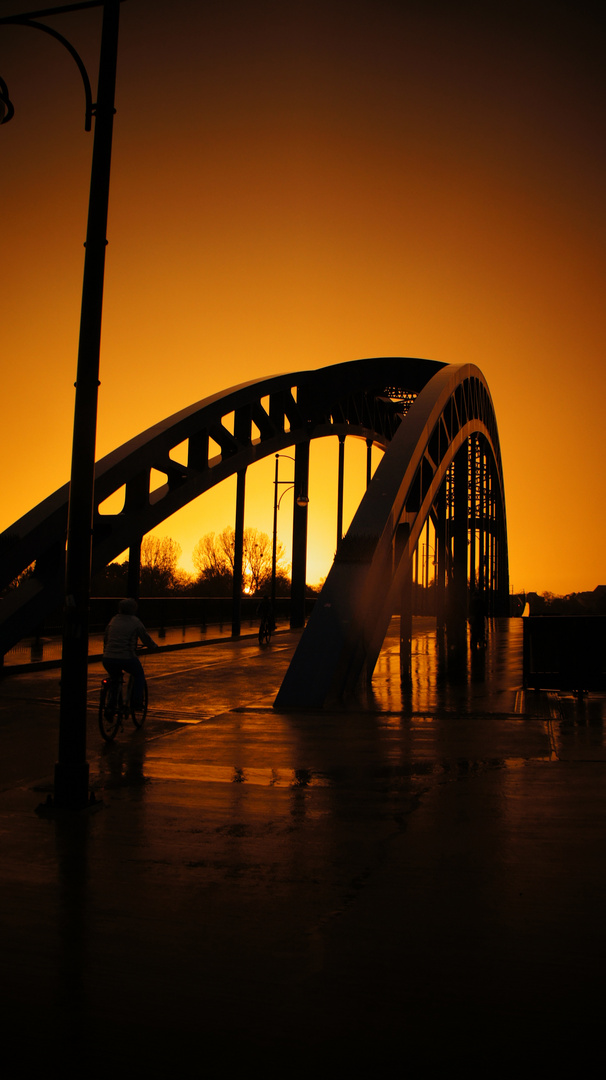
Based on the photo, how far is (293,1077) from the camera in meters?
3.07

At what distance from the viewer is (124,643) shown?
10328 millimetres

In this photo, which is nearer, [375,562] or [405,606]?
[375,562]

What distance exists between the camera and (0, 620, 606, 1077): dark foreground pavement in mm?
3322

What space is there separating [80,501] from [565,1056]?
212 inches

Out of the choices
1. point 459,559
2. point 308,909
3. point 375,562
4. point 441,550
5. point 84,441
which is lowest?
point 308,909

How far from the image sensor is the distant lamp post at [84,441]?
7008mm

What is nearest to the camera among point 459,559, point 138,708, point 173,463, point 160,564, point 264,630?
point 138,708

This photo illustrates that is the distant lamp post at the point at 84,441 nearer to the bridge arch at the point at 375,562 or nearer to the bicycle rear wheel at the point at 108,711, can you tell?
the bicycle rear wheel at the point at 108,711

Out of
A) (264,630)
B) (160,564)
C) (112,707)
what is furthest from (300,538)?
(160,564)

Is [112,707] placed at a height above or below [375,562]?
below

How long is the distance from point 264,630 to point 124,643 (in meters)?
17.3

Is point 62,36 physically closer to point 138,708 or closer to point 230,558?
point 138,708

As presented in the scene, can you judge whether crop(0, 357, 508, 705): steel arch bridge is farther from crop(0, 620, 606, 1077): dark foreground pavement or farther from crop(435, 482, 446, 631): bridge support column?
crop(435, 482, 446, 631): bridge support column

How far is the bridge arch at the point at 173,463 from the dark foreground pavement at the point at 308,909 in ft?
16.3
